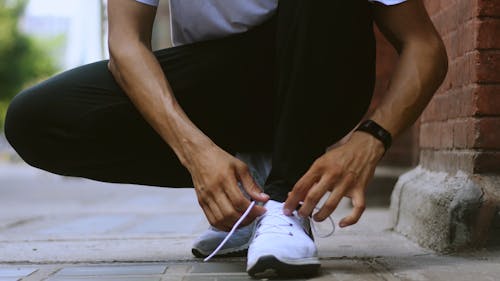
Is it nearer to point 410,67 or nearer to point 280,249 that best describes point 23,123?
point 280,249

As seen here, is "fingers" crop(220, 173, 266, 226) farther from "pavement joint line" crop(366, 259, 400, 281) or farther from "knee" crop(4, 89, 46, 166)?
"knee" crop(4, 89, 46, 166)

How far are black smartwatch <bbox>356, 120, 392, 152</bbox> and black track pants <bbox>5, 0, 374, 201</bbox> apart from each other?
111 mm

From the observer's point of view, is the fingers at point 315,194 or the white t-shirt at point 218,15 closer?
the fingers at point 315,194

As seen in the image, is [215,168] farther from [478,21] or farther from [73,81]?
[478,21]

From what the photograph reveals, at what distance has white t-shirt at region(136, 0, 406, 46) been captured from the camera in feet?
6.82

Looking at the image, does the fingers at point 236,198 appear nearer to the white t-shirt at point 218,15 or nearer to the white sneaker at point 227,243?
the white sneaker at point 227,243

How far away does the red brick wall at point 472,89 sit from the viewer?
2.17 m

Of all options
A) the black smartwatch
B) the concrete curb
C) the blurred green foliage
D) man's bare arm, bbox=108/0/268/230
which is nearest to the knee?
man's bare arm, bbox=108/0/268/230

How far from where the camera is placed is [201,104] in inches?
83.6

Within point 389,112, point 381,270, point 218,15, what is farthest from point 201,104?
point 381,270

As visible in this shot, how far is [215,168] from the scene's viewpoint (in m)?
1.69

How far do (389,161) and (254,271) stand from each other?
3.57m

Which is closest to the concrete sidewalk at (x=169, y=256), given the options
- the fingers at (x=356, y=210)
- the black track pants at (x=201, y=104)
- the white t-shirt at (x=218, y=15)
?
the fingers at (x=356, y=210)

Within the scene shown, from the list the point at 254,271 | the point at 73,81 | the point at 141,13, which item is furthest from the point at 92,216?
the point at 254,271
